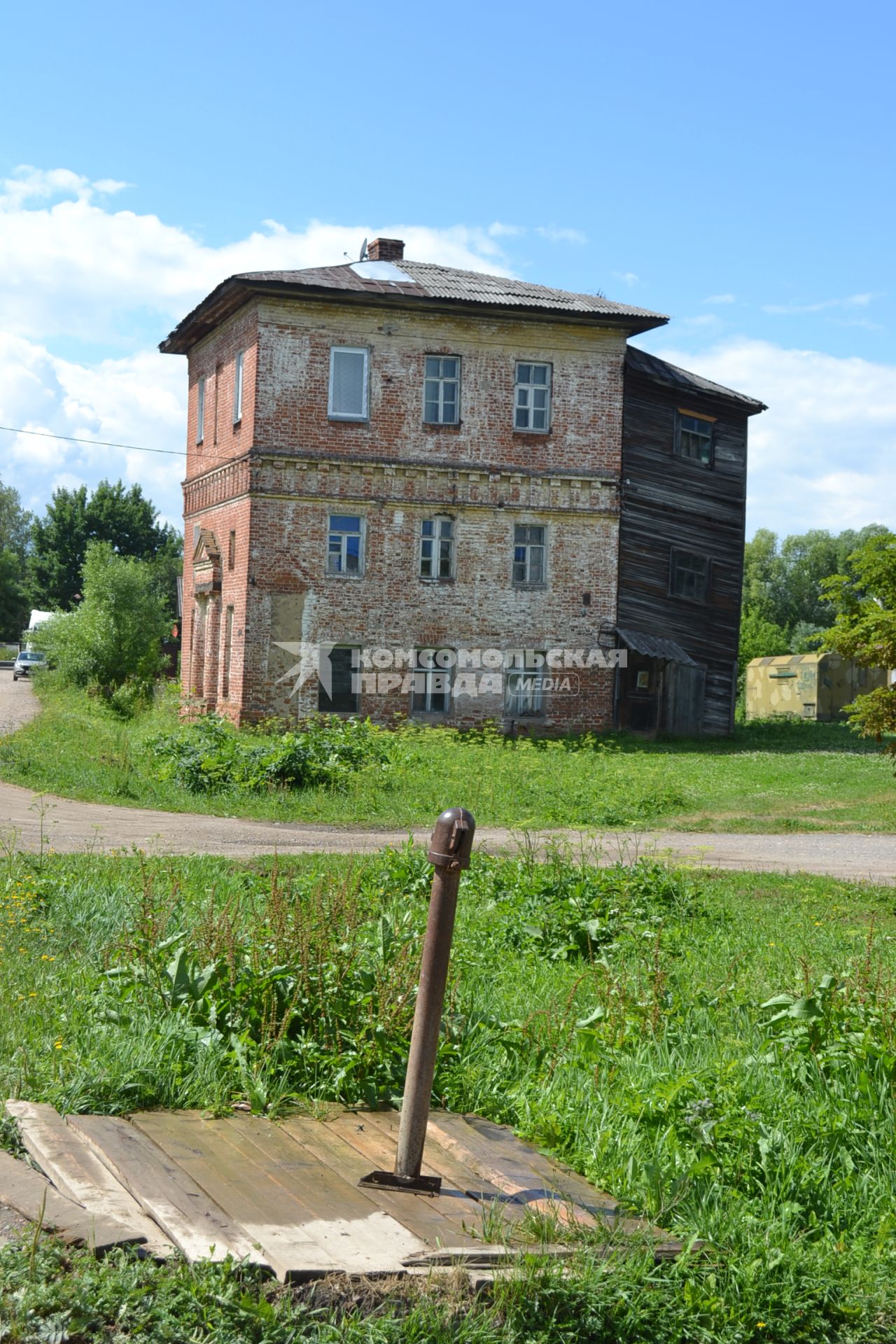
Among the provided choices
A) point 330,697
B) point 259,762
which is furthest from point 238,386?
point 259,762

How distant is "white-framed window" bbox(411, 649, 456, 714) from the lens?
2730cm

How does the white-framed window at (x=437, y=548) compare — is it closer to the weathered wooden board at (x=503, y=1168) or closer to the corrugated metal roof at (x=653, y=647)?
the corrugated metal roof at (x=653, y=647)

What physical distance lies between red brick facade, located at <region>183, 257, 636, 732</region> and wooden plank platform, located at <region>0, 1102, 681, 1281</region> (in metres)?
21.7

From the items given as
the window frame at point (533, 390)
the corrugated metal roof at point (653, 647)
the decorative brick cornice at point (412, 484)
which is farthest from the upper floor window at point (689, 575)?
the window frame at point (533, 390)

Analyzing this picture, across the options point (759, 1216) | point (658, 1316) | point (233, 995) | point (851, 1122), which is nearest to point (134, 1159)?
point (233, 995)

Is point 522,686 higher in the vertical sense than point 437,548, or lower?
lower

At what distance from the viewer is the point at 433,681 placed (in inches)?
1079

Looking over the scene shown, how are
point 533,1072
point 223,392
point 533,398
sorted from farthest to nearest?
point 223,392 → point 533,398 → point 533,1072

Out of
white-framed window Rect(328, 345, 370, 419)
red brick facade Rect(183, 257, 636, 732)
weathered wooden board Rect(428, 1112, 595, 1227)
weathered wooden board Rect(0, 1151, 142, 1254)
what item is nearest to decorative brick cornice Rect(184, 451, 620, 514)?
red brick facade Rect(183, 257, 636, 732)

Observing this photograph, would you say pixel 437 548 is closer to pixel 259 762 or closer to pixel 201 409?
pixel 201 409

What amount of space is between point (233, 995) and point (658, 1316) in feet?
8.26

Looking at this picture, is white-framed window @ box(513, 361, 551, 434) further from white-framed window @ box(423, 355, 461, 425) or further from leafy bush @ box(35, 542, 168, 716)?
leafy bush @ box(35, 542, 168, 716)

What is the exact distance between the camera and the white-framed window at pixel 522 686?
27.8m

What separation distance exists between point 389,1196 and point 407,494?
2366 centimetres
